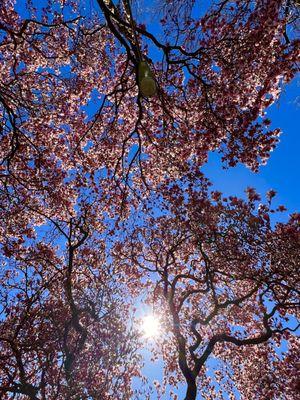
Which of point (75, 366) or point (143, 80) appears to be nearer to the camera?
point (143, 80)

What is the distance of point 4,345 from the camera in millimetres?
16141

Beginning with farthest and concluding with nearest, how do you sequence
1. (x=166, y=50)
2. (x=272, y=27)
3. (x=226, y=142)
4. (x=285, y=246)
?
(x=285, y=246)
(x=226, y=142)
(x=272, y=27)
(x=166, y=50)

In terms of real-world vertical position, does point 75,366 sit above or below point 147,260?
below

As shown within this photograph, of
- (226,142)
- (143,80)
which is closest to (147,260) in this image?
(226,142)

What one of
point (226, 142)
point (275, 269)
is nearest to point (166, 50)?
point (226, 142)

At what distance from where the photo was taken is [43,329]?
1217 centimetres

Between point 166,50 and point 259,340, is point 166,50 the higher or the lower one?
the higher one

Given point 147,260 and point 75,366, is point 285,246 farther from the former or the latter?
point 75,366

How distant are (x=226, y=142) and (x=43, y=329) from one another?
9378 millimetres

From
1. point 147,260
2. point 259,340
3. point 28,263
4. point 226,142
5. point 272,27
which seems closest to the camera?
point 272,27

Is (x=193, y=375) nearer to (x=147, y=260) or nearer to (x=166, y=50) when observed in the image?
(x=147, y=260)

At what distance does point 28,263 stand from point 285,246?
9.80 m

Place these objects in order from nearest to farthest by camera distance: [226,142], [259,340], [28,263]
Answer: [226,142], [259,340], [28,263]

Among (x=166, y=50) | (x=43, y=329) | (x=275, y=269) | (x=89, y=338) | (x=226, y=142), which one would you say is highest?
(x=226, y=142)
